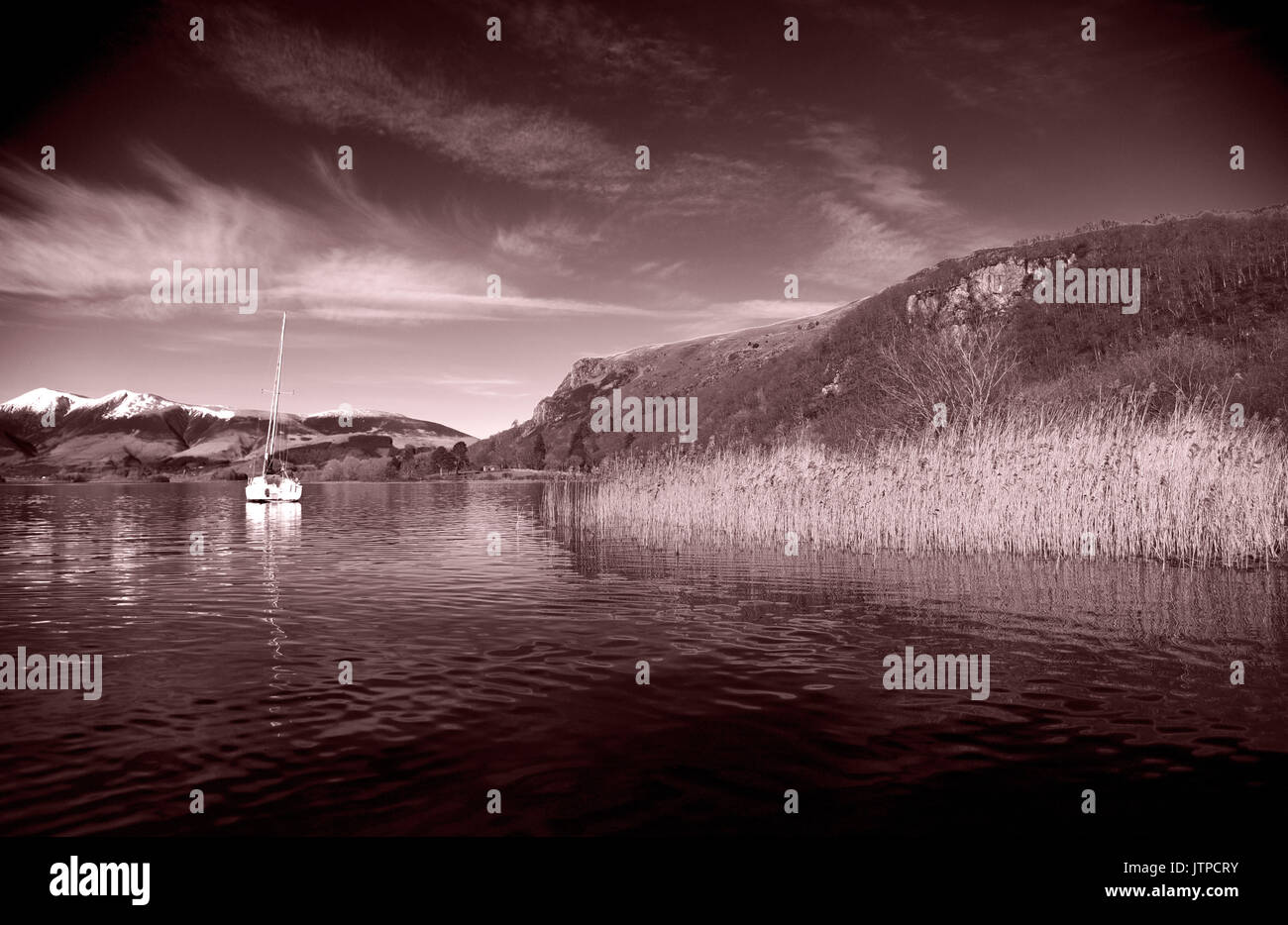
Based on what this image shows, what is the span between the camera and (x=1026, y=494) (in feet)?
70.7

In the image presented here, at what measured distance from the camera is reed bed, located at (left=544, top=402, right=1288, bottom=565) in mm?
19125

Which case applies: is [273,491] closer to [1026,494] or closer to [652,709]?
[1026,494]

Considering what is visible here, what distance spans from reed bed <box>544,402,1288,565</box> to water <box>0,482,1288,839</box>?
105 inches

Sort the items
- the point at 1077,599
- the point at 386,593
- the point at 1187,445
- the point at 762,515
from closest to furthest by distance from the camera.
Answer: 1. the point at 1077,599
2. the point at 386,593
3. the point at 1187,445
4. the point at 762,515

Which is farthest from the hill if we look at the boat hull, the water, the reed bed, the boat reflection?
the boat hull

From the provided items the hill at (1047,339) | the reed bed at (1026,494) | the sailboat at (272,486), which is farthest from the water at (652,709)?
the sailboat at (272,486)

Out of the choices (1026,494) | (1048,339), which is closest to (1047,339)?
(1048,339)

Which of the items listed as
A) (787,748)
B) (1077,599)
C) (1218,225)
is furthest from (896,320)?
(787,748)

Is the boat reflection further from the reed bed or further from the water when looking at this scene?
the reed bed
